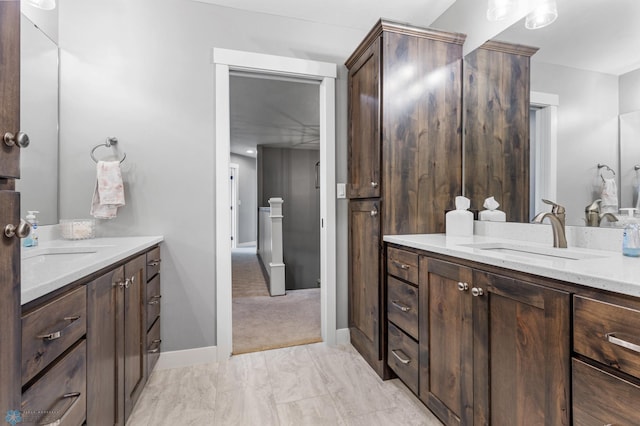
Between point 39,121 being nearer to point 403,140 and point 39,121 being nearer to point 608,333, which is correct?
point 403,140

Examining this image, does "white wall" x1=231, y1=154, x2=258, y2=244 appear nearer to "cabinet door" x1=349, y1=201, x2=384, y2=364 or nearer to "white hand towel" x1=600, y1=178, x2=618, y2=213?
"cabinet door" x1=349, y1=201, x2=384, y2=364

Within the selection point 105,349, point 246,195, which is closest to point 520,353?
point 105,349

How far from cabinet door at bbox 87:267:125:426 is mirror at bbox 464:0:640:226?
6.59 feet

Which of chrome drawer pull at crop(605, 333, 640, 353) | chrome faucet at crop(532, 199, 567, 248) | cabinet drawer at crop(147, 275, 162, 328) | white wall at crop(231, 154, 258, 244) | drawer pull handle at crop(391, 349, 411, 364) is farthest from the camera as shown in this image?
white wall at crop(231, 154, 258, 244)

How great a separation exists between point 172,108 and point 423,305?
2.00 meters

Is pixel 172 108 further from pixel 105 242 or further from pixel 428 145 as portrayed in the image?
pixel 428 145

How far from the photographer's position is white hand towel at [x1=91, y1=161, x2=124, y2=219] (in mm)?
1855

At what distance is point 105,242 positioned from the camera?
1.79 meters

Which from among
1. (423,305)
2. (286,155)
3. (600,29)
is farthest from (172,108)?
(286,155)

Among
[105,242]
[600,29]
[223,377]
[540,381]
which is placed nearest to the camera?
[540,381]

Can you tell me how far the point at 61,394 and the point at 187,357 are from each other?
4.36ft

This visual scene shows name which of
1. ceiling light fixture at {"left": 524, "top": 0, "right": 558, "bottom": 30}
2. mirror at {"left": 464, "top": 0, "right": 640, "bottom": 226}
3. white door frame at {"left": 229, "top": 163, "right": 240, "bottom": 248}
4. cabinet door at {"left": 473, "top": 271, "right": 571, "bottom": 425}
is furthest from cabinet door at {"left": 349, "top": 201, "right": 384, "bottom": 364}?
white door frame at {"left": 229, "top": 163, "right": 240, "bottom": 248}

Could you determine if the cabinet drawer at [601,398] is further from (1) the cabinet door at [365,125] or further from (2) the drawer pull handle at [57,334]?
(2) the drawer pull handle at [57,334]

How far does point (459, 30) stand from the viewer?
2162mm
